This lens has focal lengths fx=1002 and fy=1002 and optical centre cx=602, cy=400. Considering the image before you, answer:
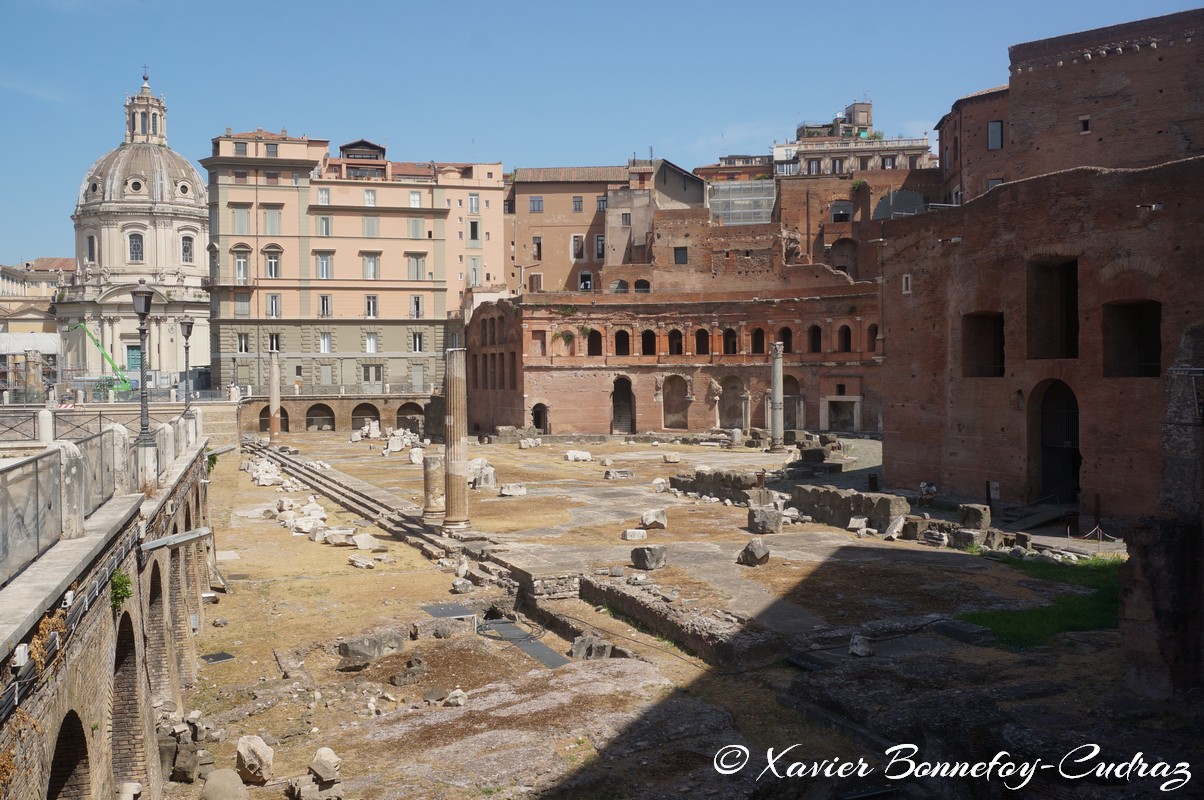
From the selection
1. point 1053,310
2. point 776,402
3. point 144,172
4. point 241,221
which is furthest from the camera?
point 144,172

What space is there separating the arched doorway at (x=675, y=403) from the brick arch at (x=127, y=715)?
44046 millimetres

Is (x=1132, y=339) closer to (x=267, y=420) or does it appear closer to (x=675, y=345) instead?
(x=675, y=345)

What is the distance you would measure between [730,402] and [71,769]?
153 feet

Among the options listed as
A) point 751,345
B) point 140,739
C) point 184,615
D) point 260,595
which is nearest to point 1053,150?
point 751,345

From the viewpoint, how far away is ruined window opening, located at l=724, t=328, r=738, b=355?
51.8 metres

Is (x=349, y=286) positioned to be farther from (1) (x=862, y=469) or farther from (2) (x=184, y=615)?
(2) (x=184, y=615)

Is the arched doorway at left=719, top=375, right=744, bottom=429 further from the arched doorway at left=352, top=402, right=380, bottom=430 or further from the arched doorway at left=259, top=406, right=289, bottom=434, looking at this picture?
the arched doorway at left=259, top=406, right=289, bottom=434

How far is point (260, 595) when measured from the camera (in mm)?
17953

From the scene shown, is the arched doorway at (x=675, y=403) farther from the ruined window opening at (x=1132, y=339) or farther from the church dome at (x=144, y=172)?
the church dome at (x=144, y=172)

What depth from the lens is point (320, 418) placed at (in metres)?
57.1

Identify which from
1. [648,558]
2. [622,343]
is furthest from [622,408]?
[648,558]

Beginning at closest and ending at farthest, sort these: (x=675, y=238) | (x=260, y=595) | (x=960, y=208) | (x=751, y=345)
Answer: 1. (x=260, y=595)
2. (x=960, y=208)
3. (x=751, y=345)
4. (x=675, y=238)

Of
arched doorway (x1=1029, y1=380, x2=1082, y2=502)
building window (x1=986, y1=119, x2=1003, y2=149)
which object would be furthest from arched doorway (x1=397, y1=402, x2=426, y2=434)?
arched doorway (x1=1029, y1=380, x2=1082, y2=502)

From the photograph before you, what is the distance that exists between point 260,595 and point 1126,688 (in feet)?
45.2
